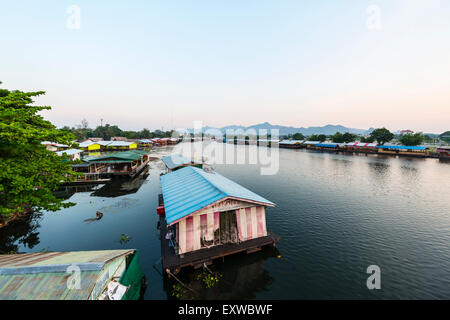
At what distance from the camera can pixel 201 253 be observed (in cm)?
1412

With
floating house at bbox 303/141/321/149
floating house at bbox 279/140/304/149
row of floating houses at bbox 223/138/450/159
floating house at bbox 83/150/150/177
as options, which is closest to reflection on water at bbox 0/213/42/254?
floating house at bbox 83/150/150/177

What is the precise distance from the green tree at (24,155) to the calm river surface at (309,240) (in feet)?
22.3

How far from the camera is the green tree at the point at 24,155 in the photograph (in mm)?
11703

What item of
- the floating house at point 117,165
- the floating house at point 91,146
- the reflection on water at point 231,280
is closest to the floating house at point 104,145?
the floating house at point 91,146

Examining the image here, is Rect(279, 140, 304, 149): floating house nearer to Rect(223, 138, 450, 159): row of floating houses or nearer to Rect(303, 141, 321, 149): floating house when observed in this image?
Rect(223, 138, 450, 159): row of floating houses

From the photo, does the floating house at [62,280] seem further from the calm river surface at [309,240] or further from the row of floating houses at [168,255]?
the calm river surface at [309,240]

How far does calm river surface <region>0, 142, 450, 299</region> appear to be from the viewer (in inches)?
523

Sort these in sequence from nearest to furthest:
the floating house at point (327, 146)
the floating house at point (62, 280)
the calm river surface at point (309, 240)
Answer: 1. the floating house at point (62, 280)
2. the calm river surface at point (309, 240)
3. the floating house at point (327, 146)

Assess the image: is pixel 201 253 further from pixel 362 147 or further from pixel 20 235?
pixel 362 147

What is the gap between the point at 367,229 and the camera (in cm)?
2148

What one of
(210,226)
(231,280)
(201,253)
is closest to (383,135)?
(210,226)

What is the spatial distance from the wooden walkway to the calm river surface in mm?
1463
